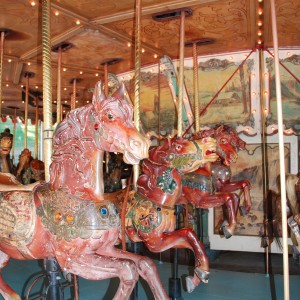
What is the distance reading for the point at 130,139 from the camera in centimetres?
230

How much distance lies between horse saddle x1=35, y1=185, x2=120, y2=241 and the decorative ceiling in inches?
118

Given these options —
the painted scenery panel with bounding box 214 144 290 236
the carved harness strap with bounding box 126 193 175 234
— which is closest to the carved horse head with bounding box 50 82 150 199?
the carved harness strap with bounding box 126 193 175 234

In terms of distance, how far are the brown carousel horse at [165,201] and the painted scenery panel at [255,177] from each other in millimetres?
3445

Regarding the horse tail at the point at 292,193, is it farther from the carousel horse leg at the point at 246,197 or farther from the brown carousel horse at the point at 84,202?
the brown carousel horse at the point at 84,202

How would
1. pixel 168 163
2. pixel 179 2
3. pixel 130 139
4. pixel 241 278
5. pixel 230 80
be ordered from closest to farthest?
pixel 130 139, pixel 168 163, pixel 179 2, pixel 241 278, pixel 230 80

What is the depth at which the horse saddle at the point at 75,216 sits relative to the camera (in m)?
2.35

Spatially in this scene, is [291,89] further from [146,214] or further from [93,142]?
[93,142]

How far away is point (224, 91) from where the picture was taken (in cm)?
685

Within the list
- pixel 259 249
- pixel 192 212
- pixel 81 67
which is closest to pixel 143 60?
pixel 81 67

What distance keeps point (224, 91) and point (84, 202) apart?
16.2 feet

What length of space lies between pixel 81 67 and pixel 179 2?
3291 millimetres

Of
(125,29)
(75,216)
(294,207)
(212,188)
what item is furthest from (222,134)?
(75,216)

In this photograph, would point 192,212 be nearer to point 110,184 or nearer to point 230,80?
point 110,184

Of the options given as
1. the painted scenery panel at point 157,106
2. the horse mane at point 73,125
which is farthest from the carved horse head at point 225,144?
the horse mane at point 73,125
